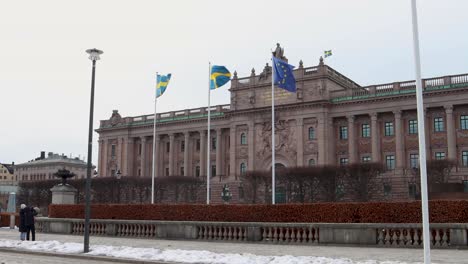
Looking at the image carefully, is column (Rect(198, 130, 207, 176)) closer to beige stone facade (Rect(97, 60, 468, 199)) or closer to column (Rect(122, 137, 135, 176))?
beige stone facade (Rect(97, 60, 468, 199))

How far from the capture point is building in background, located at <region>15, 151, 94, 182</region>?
16750 centimetres

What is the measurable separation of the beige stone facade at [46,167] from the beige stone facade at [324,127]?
73.1 meters

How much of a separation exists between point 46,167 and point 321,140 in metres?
110

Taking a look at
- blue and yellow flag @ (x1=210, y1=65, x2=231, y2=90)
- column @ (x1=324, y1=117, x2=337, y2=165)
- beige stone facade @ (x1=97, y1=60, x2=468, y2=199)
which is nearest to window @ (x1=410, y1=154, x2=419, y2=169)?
beige stone facade @ (x1=97, y1=60, x2=468, y2=199)

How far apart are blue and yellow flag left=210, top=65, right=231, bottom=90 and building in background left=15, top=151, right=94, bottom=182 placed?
127 m

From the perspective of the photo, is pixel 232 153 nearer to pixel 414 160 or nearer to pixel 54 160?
pixel 414 160

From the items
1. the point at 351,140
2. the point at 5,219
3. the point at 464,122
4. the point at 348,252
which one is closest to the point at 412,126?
the point at 464,122

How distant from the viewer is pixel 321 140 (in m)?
84.4

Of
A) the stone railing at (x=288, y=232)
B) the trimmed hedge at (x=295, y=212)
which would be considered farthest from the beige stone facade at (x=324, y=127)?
the stone railing at (x=288, y=232)

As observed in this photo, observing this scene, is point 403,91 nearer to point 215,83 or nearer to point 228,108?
point 228,108

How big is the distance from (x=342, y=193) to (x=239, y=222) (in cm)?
4700

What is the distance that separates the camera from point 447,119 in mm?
75938

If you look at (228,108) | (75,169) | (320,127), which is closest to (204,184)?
(228,108)

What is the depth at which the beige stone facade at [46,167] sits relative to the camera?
168 metres
